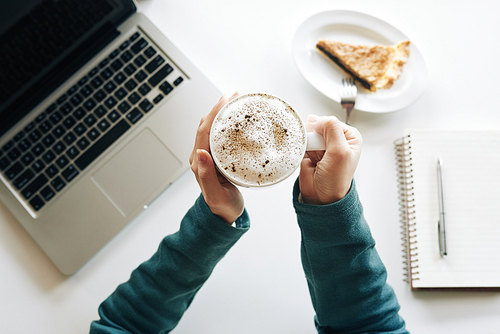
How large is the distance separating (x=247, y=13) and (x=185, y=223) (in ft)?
1.85

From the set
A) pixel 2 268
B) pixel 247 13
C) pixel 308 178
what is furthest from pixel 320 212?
pixel 2 268

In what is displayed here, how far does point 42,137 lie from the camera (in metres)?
0.80

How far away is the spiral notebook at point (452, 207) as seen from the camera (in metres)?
0.79

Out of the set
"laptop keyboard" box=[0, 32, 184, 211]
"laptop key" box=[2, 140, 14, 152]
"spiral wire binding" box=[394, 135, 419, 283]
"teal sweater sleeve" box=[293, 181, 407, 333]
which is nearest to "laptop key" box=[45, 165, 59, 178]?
"laptop keyboard" box=[0, 32, 184, 211]

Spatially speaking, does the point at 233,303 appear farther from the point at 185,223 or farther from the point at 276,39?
the point at 276,39

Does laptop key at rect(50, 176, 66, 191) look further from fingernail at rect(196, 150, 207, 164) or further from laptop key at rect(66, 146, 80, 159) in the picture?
fingernail at rect(196, 150, 207, 164)

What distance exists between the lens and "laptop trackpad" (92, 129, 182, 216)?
0.80 m

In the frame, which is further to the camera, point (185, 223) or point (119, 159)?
→ point (119, 159)

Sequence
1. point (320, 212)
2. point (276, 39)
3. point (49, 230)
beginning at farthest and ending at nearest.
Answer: point (276, 39) → point (49, 230) → point (320, 212)

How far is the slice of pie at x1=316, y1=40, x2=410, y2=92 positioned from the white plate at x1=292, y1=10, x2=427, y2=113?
2 centimetres

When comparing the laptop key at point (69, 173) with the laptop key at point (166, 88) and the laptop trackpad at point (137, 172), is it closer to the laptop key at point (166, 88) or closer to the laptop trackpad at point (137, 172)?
the laptop trackpad at point (137, 172)

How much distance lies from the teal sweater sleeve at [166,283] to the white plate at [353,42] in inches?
15.5

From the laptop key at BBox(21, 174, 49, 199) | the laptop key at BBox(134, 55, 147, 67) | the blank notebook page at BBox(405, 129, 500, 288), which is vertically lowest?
the blank notebook page at BBox(405, 129, 500, 288)

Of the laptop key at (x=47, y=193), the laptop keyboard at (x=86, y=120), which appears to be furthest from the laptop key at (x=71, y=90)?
the laptop key at (x=47, y=193)
